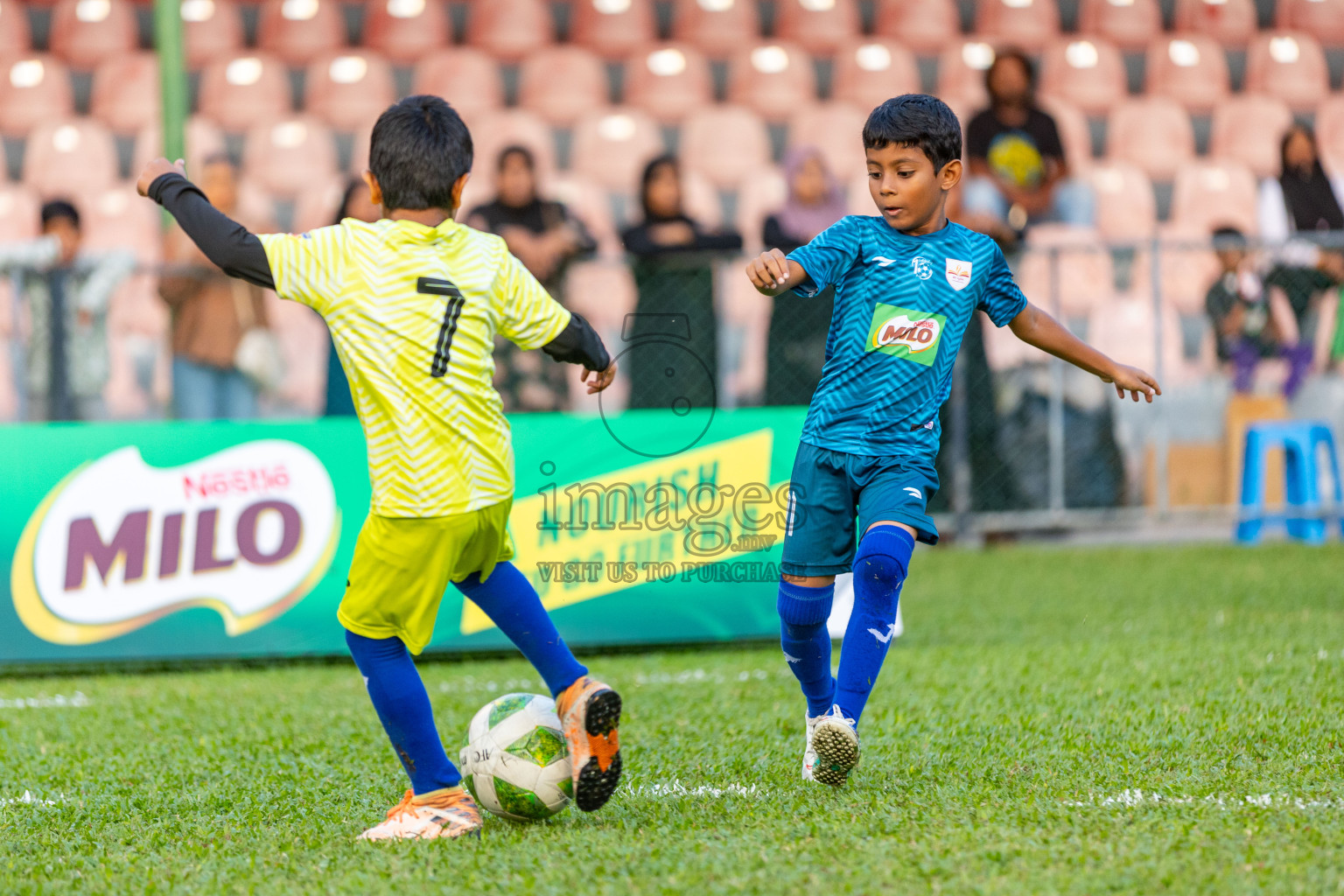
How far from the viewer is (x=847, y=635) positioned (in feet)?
11.9

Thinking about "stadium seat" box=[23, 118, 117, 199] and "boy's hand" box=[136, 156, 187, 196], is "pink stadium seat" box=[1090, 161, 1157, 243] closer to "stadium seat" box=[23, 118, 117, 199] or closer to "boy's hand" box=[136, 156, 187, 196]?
"stadium seat" box=[23, 118, 117, 199]

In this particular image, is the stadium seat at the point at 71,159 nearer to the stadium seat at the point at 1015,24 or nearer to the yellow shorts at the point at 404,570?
the stadium seat at the point at 1015,24

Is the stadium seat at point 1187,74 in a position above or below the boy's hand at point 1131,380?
above

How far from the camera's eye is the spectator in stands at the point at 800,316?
868 centimetres

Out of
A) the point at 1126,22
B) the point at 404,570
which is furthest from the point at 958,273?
the point at 1126,22

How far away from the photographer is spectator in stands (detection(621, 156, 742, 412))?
843 cm

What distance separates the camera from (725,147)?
41.2ft

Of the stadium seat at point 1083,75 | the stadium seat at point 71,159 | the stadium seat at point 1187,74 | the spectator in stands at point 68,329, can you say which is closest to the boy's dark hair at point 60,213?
the spectator in stands at point 68,329

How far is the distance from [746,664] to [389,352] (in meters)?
2.88

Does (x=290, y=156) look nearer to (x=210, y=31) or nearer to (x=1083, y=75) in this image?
(x=210, y=31)

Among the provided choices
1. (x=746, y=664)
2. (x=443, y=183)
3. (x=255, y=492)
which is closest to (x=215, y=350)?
(x=255, y=492)

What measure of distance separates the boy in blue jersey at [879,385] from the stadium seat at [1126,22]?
1000 cm

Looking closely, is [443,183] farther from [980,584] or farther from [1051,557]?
[1051,557]

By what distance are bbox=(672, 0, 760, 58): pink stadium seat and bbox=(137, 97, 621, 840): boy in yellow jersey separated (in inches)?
404
